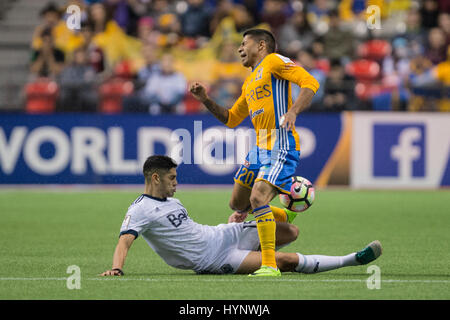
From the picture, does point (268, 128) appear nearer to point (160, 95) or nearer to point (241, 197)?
point (241, 197)

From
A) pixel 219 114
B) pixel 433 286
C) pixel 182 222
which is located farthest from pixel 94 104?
pixel 433 286

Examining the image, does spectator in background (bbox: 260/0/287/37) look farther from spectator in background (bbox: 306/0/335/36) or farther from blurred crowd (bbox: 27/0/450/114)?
spectator in background (bbox: 306/0/335/36)

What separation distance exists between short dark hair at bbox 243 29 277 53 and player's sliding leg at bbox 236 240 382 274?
6.12ft

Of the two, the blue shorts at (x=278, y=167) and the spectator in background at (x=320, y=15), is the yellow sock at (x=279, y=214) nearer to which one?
the blue shorts at (x=278, y=167)

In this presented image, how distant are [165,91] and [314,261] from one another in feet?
36.4

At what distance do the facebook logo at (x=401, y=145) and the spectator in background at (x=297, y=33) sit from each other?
3.22 m

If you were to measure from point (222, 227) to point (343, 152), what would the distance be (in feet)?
34.7

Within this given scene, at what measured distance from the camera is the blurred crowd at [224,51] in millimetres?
18047

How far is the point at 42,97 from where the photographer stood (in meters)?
18.2

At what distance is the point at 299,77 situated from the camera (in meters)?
7.69

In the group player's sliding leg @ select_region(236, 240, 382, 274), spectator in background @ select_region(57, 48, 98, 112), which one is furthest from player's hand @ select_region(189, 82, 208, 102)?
spectator in background @ select_region(57, 48, 98, 112)

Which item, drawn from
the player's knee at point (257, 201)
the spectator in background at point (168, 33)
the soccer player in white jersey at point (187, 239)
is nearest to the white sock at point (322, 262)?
the soccer player in white jersey at point (187, 239)

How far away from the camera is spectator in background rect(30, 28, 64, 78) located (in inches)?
754
